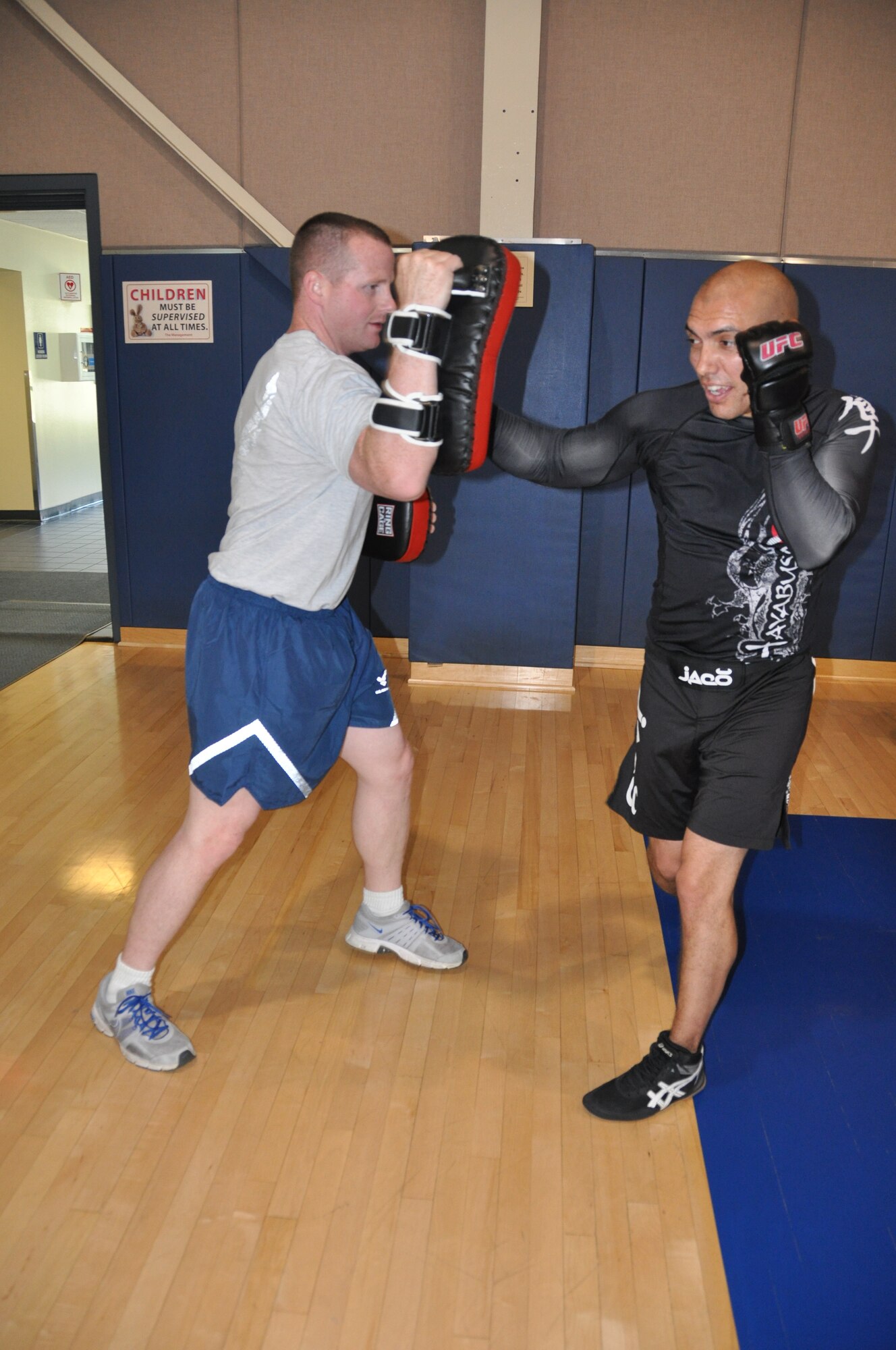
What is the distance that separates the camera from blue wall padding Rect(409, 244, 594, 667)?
13.7 ft

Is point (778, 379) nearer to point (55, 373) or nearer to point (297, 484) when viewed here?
point (297, 484)

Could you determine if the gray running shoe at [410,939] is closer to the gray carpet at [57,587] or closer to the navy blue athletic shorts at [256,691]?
the navy blue athletic shorts at [256,691]

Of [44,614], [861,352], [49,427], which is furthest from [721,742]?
[49,427]

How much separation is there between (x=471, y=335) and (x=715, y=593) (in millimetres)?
673

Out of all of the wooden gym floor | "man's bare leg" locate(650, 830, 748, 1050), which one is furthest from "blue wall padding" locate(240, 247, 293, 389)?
"man's bare leg" locate(650, 830, 748, 1050)

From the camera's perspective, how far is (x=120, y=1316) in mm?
1568

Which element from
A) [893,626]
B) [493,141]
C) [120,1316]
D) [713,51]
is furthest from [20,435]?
[120,1316]

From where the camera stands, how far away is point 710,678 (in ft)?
6.61

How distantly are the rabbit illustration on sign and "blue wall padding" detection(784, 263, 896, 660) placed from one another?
287 centimetres

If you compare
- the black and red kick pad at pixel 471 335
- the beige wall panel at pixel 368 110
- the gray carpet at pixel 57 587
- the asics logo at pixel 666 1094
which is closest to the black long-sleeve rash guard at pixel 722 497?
the black and red kick pad at pixel 471 335

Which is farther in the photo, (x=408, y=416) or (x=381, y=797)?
(x=381, y=797)

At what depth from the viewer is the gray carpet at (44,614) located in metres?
4.89

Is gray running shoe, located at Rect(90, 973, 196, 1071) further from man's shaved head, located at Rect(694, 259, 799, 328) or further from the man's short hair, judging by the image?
man's shaved head, located at Rect(694, 259, 799, 328)

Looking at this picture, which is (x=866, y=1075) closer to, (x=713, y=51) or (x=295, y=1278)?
(x=295, y=1278)
